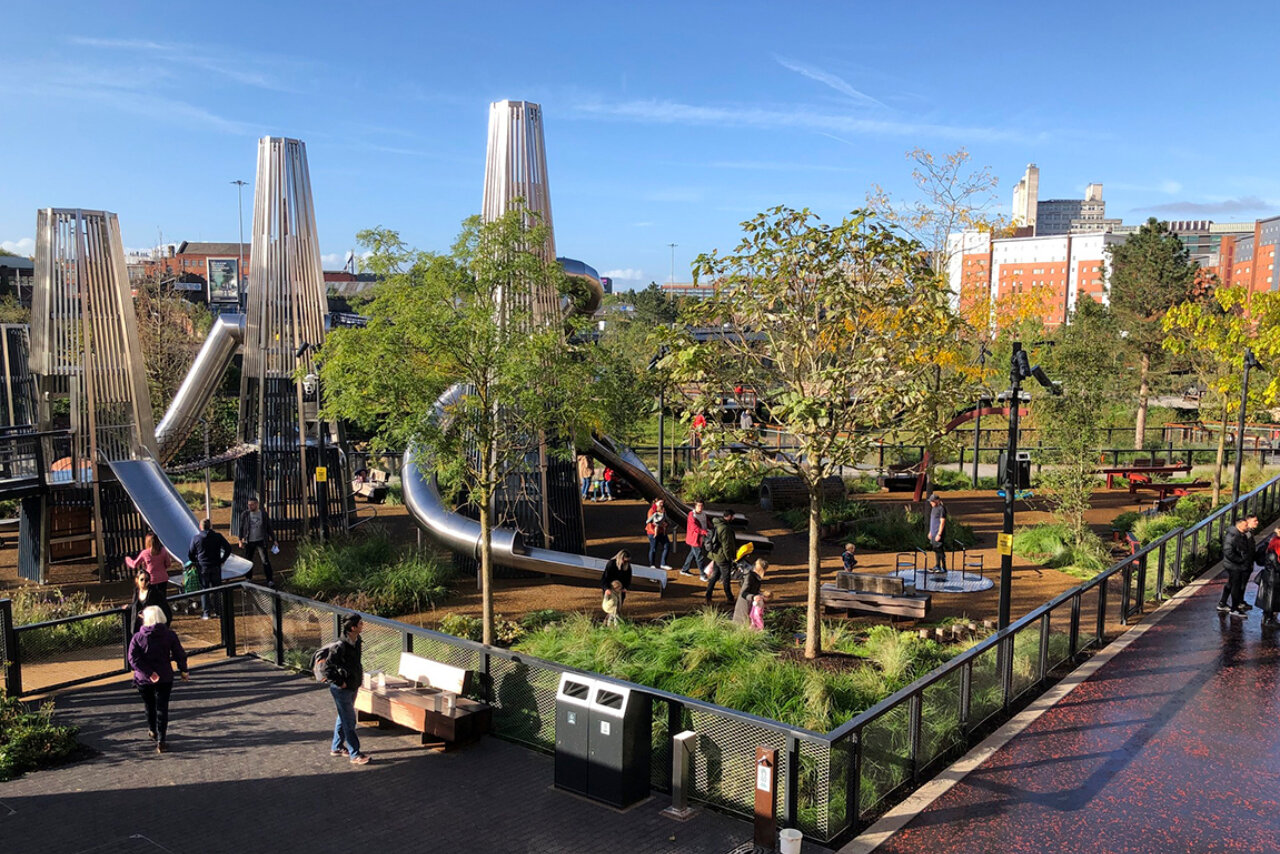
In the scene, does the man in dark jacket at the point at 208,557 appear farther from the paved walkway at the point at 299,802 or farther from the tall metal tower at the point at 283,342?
the tall metal tower at the point at 283,342

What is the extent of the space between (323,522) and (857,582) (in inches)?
402

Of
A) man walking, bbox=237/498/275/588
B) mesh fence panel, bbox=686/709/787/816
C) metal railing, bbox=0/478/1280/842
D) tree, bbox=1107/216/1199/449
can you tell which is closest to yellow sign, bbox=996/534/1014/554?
metal railing, bbox=0/478/1280/842

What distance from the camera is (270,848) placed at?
24.0 ft

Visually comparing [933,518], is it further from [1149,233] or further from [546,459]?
[1149,233]

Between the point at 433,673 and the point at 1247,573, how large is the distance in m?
11.9

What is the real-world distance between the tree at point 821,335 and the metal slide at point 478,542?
4.58 meters

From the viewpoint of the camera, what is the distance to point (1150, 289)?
43750mm

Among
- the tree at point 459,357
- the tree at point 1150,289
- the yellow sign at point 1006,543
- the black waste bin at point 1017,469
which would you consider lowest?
the yellow sign at point 1006,543

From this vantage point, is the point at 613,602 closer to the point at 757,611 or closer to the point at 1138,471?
the point at 757,611

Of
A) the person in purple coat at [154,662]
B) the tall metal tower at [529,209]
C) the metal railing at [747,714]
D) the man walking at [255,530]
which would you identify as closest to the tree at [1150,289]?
the metal railing at [747,714]

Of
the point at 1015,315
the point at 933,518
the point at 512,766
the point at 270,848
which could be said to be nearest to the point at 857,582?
the point at 933,518

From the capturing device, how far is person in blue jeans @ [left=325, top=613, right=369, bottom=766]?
340 inches

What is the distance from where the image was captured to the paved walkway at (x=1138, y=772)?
304 inches

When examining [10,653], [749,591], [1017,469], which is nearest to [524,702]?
[749,591]
